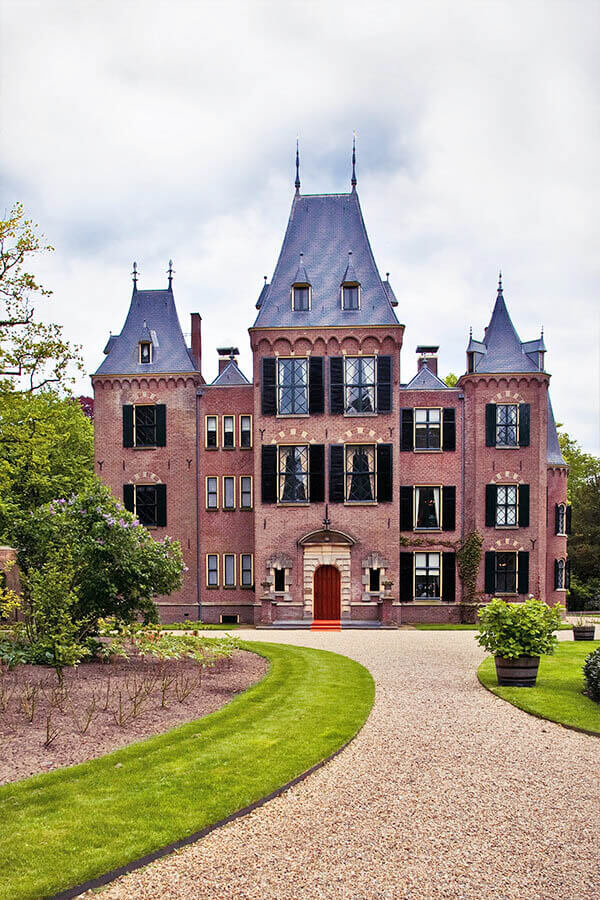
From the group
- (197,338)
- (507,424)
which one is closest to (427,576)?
(507,424)

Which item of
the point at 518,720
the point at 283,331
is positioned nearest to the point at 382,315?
the point at 283,331

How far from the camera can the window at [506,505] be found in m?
31.4

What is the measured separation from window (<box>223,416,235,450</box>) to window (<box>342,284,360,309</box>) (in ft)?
23.4

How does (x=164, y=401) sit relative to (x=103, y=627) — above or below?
above

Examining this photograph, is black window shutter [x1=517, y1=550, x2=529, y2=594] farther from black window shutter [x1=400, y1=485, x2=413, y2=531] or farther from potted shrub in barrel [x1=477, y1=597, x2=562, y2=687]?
potted shrub in barrel [x1=477, y1=597, x2=562, y2=687]

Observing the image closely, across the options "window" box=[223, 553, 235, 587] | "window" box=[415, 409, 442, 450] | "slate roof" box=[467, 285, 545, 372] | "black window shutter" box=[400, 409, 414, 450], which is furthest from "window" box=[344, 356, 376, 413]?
"window" box=[223, 553, 235, 587]

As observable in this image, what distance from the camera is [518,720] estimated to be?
38.4ft

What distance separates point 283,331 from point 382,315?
431 cm

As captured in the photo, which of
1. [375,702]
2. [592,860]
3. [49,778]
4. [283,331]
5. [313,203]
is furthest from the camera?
[313,203]

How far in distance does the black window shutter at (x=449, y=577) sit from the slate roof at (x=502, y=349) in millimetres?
8385

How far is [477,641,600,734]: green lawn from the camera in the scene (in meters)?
11.6

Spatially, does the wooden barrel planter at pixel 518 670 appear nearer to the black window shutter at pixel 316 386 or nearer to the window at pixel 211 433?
the black window shutter at pixel 316 386

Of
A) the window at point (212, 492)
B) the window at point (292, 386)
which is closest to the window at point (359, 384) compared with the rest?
the window at point (292, 386)

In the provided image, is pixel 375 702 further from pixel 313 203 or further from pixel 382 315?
pixel 313 203
